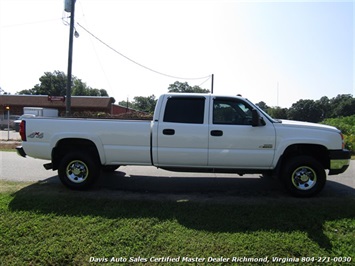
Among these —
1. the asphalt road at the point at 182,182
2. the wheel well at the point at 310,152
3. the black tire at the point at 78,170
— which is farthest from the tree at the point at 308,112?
the black tire at the point at 78,170

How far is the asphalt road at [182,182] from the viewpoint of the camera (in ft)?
18.4

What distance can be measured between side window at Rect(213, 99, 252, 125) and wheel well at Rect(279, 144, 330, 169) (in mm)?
1026

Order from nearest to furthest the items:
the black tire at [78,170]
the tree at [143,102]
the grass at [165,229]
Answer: the grass at [165,229]
the black tire at [78,170]
the tree at [143,102]

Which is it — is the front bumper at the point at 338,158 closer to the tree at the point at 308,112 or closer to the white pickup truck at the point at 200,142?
the white pickup truck at the point at 200,142

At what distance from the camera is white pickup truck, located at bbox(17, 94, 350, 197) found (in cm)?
507

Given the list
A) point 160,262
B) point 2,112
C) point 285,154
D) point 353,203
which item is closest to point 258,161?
point 285,154

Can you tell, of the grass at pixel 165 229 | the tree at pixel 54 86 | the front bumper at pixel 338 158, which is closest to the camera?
the grass at pixel 165 229

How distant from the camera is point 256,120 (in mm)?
4977

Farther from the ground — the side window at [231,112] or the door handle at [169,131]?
the side window at [231,112]

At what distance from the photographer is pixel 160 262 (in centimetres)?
310

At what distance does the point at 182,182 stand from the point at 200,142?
1.70m

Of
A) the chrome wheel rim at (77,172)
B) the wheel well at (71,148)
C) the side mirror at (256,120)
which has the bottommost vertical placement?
the chrome wheel rim at (77,172)

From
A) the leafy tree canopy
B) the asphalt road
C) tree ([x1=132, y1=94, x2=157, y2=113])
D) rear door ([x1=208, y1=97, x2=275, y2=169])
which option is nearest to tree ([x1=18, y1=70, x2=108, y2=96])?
the leafy tree canopy

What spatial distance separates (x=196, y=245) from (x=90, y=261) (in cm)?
132
